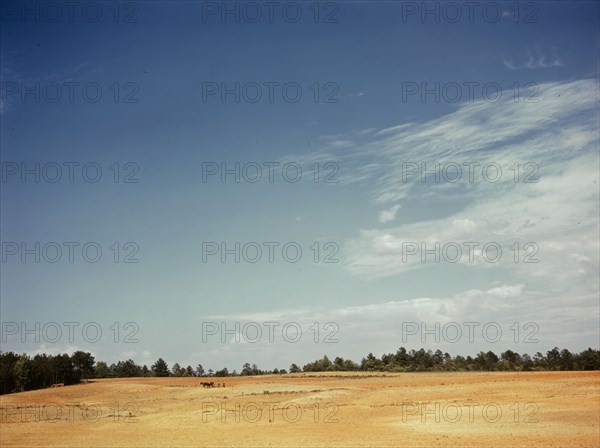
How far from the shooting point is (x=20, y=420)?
132ft

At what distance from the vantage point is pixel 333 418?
3634cm

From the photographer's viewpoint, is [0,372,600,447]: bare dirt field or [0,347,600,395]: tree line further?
[0,347,600,395]: tree line

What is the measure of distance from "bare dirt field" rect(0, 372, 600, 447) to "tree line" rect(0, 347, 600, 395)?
23.6m

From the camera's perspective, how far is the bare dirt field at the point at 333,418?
27688mm

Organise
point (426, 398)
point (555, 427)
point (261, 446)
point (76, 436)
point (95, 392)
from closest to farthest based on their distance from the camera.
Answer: point (261, 446) < point (555, 427) < point (76, 436) < point (426, 398) < point (95, 392)

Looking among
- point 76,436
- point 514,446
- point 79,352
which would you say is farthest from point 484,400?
point 79,352

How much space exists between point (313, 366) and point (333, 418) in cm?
9409

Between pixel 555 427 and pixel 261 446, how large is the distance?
17458 mm

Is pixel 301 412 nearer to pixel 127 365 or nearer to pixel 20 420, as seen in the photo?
pixel 20 420

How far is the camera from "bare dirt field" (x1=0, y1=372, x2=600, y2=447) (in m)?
27.7

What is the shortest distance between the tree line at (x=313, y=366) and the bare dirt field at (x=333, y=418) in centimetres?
2357

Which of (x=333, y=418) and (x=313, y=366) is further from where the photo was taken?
(x=313, y=366)

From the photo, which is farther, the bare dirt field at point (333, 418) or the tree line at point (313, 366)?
the tree line at point (313, 366)

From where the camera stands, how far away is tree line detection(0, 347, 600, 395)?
80750mm
